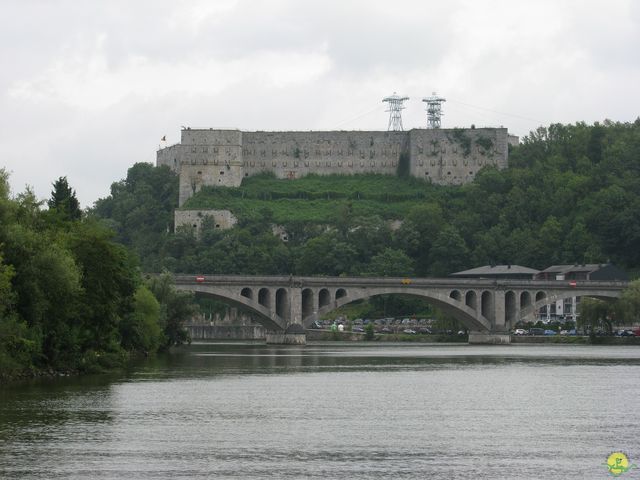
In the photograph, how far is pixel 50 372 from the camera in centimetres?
7262

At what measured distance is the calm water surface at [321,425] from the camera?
41062 millimetres

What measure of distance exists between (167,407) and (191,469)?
17.1m

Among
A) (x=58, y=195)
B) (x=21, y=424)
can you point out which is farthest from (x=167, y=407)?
(x=58, y=195)

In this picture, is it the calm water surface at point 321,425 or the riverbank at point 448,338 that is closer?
the calm water surface at point 321,425

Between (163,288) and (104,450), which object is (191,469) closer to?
(104,450)

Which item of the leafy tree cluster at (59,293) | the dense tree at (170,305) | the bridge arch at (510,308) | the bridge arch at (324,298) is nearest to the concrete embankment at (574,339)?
the bridge arch at (510,308)

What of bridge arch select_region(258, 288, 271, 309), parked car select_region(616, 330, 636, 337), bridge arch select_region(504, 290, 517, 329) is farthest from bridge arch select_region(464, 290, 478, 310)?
bridge arch select_region(258, 288, 271, 309)

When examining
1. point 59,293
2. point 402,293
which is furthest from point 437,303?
point 59,293

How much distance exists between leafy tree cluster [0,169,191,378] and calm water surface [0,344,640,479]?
86.4 inches

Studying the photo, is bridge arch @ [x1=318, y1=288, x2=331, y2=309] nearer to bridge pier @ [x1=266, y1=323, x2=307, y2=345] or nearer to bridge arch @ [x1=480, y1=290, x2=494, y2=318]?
bridge pier @ [x1=266, y1=323, x2=307, y2=345]

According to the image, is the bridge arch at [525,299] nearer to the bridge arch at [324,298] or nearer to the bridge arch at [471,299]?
the bridge arch at [471,299]

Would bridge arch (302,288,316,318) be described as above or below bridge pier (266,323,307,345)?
above

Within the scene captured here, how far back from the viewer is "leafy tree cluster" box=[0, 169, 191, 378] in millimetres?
66562

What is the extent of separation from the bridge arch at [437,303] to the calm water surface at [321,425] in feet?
205
